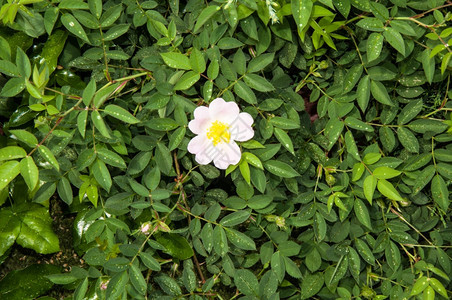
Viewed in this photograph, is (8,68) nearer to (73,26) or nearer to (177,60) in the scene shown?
(73,26)

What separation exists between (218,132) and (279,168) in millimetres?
248

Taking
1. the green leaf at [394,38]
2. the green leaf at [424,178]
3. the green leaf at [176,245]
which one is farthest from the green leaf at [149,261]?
the green leaf at [394,38]

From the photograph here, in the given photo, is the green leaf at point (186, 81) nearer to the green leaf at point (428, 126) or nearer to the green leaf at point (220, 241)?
the green leaf at point (220, 241)

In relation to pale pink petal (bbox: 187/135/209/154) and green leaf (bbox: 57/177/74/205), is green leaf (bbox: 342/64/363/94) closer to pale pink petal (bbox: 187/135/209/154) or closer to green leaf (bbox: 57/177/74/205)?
pale pink petal (bbox: 187/135/209/154)

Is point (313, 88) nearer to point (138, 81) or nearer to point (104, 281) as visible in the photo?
point (138, 81)

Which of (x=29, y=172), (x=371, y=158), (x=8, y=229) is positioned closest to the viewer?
(x=29, y=172)

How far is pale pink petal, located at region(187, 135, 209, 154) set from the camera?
157cm

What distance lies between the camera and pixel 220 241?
167 centimetres

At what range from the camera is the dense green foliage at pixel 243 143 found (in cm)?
160

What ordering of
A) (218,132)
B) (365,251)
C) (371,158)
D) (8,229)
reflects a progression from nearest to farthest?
(218,132), (371,158), (365,251), (8,229)

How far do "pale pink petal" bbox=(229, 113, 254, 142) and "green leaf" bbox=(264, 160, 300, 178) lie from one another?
14cm

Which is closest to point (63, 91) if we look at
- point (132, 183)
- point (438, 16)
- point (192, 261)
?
point (132, 183)

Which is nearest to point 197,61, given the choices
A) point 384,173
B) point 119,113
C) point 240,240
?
point 119,113

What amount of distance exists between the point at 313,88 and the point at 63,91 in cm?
87
